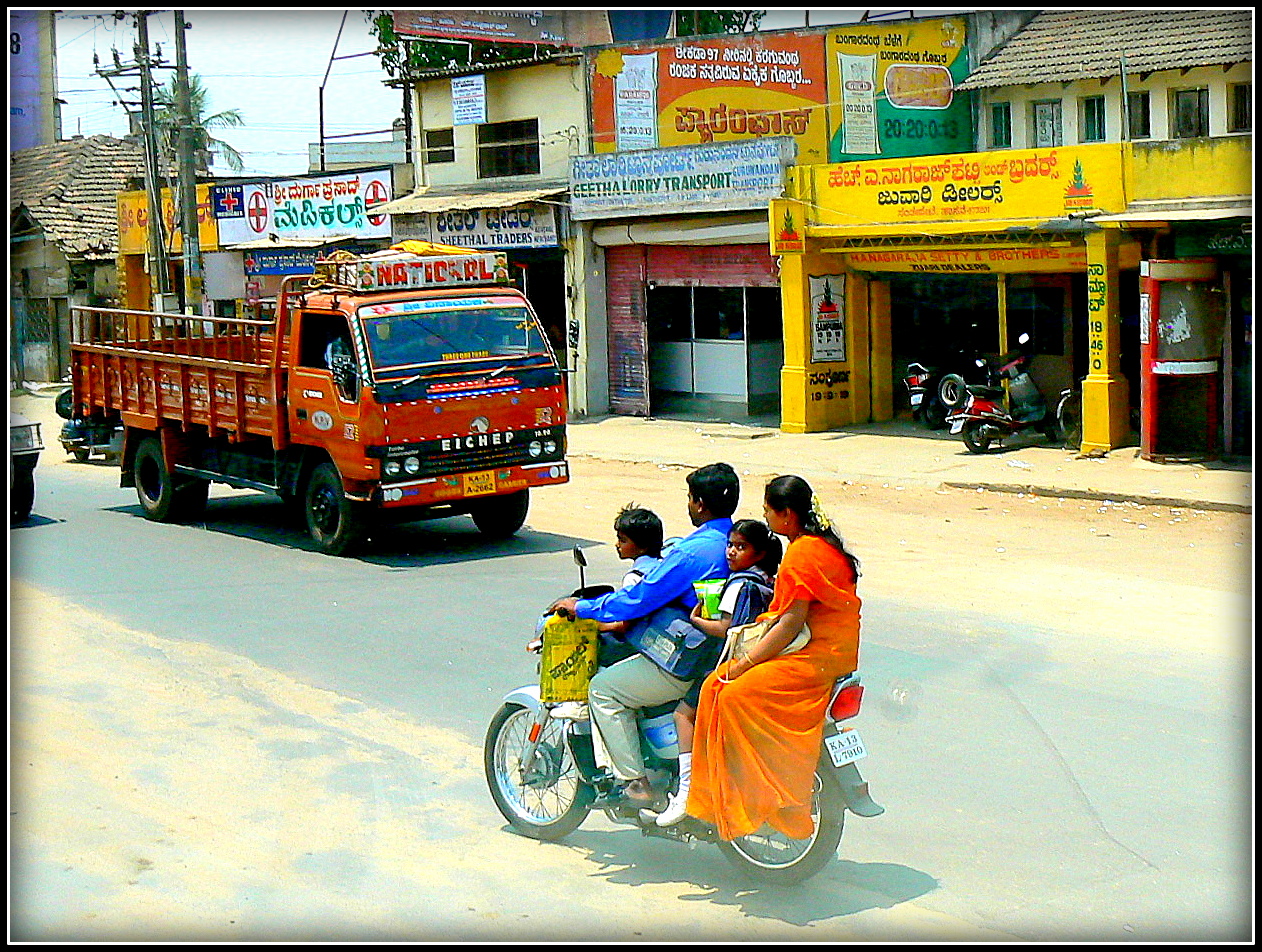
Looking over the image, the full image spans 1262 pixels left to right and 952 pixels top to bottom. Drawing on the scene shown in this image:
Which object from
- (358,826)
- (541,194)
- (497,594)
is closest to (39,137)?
(541,194)

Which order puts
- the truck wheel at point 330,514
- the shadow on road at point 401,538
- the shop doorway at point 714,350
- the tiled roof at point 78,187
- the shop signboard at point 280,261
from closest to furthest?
the truck wheel at point 330,514 < the shadow on road at point 401,538 < the shop doorway at point 714,350 < the shop signboard at point 280,261 < the tiled roof at point 78,187

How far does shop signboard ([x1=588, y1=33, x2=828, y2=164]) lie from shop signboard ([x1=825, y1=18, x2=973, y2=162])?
1.11 feet

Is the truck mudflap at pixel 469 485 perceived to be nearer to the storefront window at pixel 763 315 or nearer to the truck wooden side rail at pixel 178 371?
the truck wooden side rail at pixel 178 371

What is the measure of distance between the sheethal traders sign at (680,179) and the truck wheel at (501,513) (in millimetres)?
9412

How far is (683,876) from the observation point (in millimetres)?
5703

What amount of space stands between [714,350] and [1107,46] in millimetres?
8180

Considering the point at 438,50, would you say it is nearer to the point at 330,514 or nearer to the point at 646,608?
the point at 330,514

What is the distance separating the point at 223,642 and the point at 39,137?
3837cm

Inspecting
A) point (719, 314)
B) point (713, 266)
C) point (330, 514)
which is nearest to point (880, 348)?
point (713, 266)

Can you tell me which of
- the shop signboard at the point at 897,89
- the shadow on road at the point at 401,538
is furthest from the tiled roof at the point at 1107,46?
the shadow on road at the point at 401,538

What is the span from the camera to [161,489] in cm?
1588

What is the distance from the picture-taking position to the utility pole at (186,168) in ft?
86.3

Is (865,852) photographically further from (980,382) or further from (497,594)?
(980,382)

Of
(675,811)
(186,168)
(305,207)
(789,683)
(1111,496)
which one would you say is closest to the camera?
(789,683)
